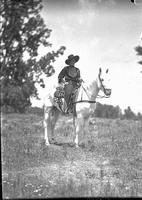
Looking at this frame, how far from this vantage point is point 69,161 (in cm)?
969

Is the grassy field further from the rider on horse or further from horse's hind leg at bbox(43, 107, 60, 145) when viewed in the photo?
the rider on horse

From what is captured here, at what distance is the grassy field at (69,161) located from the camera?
9000 mm

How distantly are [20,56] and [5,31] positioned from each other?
755 millimetres

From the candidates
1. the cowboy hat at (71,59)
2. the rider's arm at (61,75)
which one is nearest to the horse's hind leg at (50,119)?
the rider's arm at (61,75)

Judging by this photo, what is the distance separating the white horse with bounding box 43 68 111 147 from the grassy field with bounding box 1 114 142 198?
0.16 metres

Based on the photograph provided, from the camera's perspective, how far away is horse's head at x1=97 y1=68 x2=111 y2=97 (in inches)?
391

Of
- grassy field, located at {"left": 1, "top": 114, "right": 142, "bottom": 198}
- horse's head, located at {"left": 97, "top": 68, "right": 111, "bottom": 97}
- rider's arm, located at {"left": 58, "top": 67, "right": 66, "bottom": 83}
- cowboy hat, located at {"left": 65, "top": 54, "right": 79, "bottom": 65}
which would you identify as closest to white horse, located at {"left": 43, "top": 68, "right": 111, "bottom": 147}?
horse's head, located at {"left": 97, "top": 68, "right": 111, "bottom": 97}

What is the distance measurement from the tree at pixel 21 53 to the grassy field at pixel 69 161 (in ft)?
1.96

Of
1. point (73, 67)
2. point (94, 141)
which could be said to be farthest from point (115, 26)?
point (94, 141)

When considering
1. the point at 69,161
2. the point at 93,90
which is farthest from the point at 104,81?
the point at 69,161

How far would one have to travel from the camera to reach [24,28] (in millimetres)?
10328

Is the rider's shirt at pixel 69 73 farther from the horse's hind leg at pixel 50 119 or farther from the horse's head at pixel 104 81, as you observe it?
the horse's hind leg at pixel 50 119

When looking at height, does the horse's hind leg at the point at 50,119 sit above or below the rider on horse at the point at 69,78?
below

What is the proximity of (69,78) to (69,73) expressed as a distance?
0.42 ft
